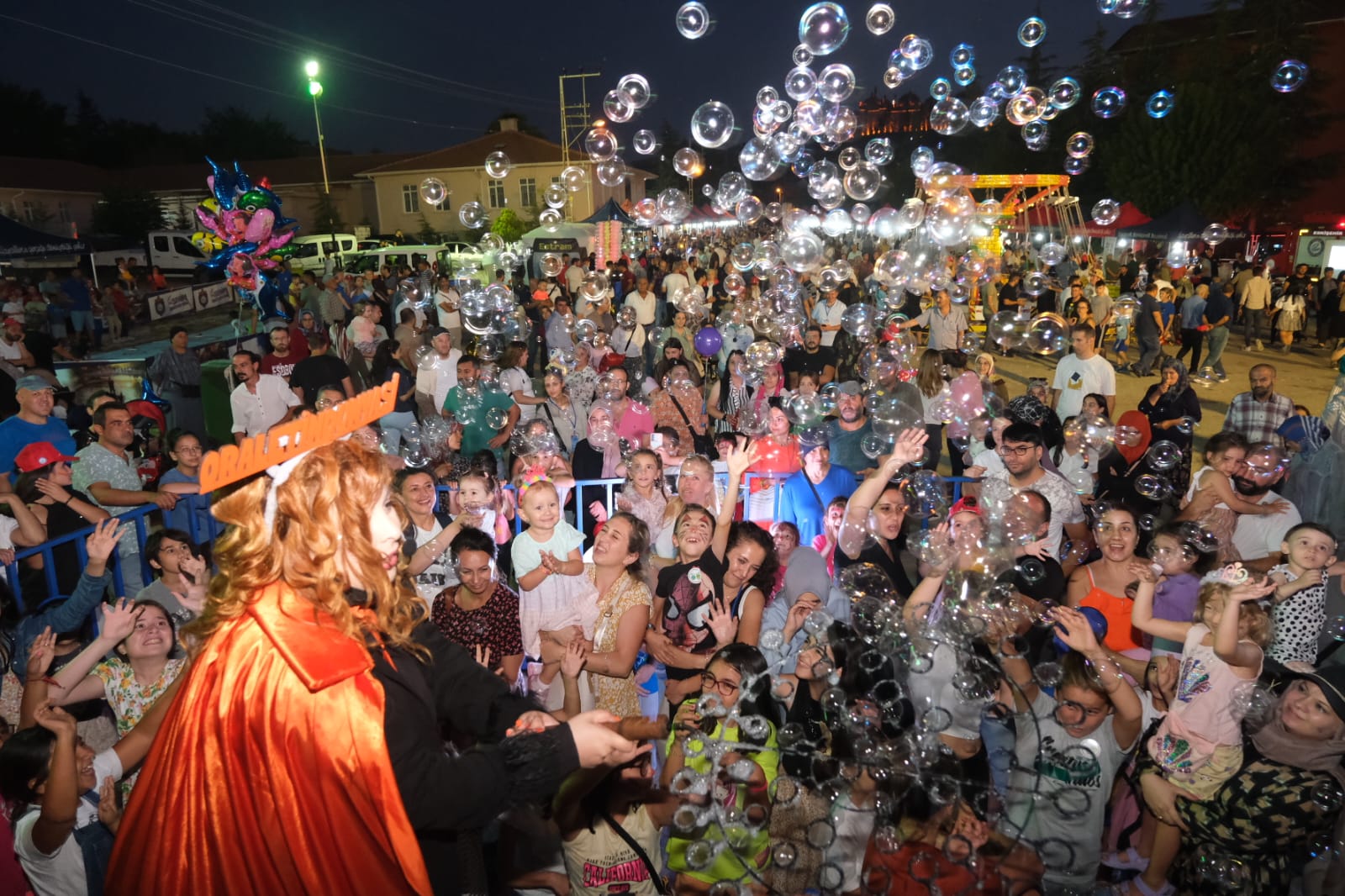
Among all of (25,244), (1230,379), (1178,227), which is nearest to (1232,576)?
(1230,379)

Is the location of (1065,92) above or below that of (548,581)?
above

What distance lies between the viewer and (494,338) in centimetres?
931

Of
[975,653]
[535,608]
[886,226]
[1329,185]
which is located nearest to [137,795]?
[535,608]

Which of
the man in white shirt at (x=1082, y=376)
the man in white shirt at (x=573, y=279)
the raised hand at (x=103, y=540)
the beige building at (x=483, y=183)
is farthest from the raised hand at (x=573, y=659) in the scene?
the beige building at (x=483, y=183)

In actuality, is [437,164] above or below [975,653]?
above

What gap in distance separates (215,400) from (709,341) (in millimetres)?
5875

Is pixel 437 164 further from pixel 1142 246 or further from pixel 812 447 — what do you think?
pixel 812 447

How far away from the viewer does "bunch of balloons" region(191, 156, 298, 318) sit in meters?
13.8

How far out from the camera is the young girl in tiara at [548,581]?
161 inches

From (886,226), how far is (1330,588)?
8.47 m

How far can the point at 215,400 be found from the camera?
30.8ft

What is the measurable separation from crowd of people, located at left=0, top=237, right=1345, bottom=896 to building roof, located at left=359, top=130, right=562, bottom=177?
3625 cm

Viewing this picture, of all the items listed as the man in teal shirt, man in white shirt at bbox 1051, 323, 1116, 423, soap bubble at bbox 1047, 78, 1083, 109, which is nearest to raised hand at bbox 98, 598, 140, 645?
the man in teal shirt

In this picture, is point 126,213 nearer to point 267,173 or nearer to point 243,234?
point 267,173
